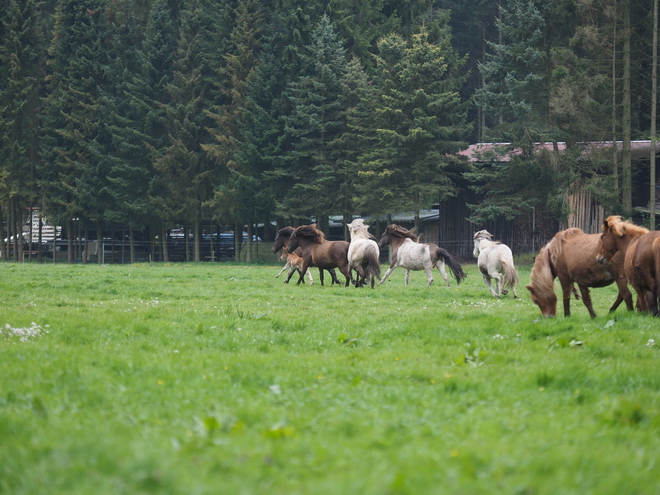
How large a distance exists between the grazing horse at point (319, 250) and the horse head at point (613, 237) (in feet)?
31.1

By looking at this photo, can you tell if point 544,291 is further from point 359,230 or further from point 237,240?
point 237,240

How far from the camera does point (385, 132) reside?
1496 inches

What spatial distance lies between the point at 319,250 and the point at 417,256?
9.90 ft

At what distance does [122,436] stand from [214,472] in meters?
0.89

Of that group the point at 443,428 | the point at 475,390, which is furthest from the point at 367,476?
the point at 475,390

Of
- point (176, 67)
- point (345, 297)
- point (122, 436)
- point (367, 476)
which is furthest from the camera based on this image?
point (176, 67)

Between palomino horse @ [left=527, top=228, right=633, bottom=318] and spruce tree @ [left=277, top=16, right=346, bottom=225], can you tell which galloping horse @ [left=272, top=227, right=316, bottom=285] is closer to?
palomino horse @ [left=527, top=228, right=633, bottom=318]

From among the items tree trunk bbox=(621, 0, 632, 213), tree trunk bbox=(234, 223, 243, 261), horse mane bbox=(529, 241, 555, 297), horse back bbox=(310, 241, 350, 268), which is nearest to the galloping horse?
horse back bbox=(310, 241, 350, 268)

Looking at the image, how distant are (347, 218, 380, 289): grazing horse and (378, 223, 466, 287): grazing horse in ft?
4.37

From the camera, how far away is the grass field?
12.0 ft

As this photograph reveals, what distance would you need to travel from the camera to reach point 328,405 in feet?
17.4

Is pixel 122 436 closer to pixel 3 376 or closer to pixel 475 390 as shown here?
pixel 3 376

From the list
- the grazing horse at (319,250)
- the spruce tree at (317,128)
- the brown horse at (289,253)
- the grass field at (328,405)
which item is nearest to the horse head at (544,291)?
the grass field at (328,405)

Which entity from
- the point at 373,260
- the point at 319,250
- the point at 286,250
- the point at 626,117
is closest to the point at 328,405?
the point at 373,260
